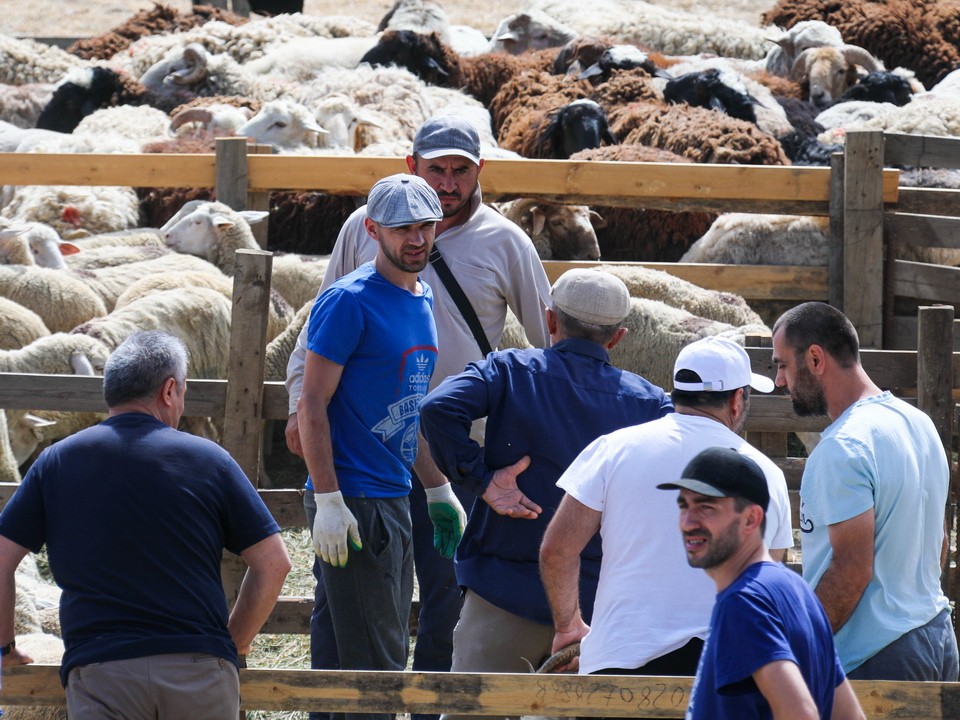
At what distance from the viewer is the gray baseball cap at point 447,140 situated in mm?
4230

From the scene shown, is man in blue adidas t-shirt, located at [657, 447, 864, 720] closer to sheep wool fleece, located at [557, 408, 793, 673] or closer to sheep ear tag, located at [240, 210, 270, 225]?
sheep wool fleece, located at [557, 408, 793, 673]

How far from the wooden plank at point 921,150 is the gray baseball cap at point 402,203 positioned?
17.5 feet

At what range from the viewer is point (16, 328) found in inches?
310

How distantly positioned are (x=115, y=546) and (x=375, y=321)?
106 cm

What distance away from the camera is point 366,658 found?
371 cm

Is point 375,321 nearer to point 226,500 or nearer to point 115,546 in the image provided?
point 226,500

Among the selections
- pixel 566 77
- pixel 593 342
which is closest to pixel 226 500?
pixel 593 342

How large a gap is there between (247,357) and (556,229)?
15.7 ft

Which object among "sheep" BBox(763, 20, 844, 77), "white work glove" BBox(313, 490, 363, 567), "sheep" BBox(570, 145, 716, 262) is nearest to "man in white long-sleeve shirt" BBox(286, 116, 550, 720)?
"white work glove" BBox(313, 490, 363, 567)

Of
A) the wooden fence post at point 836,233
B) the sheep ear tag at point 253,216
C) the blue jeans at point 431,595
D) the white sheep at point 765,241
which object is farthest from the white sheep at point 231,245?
the blue jeans at point 431,595

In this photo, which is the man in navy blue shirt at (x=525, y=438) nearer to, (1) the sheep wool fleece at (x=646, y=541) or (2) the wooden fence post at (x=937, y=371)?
(1) the sheep wool fleece at (x=646, y=541)

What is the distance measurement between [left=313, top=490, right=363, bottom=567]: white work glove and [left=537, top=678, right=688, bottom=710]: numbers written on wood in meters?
0.93

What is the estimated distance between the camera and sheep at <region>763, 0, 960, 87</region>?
54.9 ft

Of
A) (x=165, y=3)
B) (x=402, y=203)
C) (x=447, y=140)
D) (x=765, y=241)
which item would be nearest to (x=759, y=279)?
(x=765, y=241)
